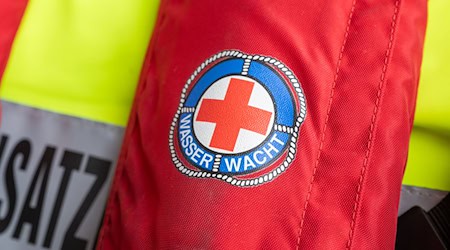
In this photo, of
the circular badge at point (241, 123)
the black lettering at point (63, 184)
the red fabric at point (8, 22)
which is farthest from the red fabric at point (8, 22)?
the circular badge at point (241, 123)

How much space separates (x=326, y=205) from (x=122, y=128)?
0.85 feet

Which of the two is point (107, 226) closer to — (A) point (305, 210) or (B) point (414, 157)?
(A) point (305, 210)

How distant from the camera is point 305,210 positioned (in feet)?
1.85

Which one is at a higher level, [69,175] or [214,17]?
[214,17]

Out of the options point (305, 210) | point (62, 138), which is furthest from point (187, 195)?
point (62, 138)

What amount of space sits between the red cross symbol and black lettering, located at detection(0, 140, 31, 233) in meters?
0.23

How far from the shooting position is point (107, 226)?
0.65 metres

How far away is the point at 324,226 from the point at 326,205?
0.02 meters

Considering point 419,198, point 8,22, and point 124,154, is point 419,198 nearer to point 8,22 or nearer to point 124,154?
point 124,154

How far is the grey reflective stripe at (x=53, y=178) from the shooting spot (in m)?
0.70

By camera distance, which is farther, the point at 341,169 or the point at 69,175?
the point at 69,175

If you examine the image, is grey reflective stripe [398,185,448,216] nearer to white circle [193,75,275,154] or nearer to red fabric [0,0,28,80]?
white circle [193,75,275,154]

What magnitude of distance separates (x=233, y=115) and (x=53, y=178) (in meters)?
0.24

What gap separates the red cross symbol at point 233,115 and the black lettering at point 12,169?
0.75ft
